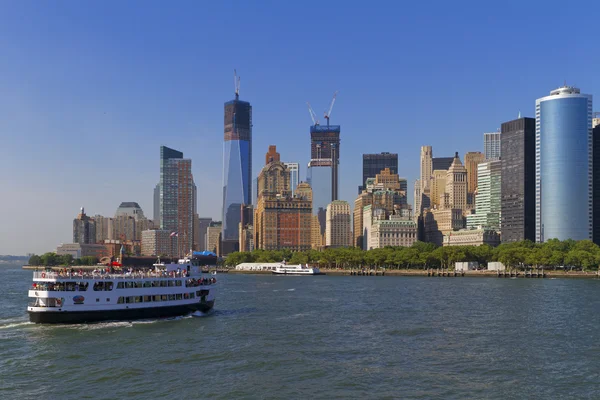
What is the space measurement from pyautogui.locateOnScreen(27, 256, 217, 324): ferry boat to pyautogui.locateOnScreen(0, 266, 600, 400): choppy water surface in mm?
2094

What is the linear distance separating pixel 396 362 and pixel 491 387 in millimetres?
10411

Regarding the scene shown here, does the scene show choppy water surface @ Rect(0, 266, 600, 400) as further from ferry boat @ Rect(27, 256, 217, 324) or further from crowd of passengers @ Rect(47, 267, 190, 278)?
crowd of passengers @ Rect(47, 267, 190, 278)

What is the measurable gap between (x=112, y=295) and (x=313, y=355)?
105 ft

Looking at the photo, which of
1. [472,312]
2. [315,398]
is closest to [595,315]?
[472,312]

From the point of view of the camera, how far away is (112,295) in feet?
279

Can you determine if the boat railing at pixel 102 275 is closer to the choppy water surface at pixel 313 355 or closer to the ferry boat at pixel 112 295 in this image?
the ferry boat at pixel 112 295

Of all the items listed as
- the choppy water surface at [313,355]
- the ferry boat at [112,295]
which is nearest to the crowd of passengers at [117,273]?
the ferry boat at [112,295]

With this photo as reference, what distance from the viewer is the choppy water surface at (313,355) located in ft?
173

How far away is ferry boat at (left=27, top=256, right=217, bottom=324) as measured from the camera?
81812mm

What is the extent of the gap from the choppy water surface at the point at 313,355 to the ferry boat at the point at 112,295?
2.09 m

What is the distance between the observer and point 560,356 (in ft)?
214

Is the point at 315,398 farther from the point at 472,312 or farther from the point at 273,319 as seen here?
the point at 472,312

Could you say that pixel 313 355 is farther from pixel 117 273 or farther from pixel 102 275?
pixel 117 273

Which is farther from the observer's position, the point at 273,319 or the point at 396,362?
the point at 273,319
